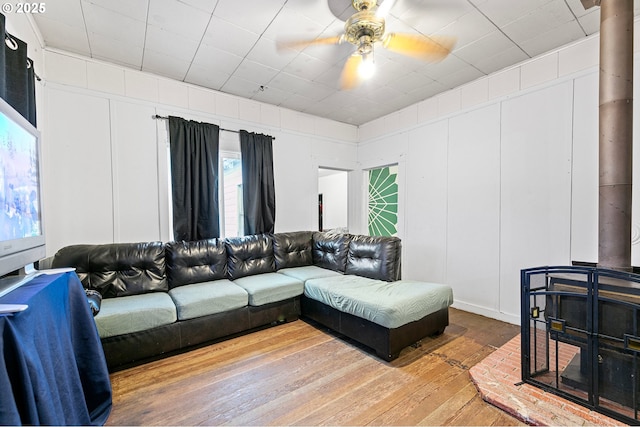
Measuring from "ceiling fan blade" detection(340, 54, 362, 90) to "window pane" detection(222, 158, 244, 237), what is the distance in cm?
183

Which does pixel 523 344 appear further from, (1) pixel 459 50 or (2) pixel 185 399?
(1) pixel 459 50

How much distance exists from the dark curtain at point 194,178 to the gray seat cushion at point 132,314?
0.99 metres

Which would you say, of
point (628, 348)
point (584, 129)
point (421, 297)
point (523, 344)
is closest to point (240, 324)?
point (421, 297)

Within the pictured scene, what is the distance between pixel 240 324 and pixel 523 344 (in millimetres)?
2448

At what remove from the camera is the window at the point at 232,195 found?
3.88 m

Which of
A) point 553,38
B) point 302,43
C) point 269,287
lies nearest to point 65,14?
point 302,43

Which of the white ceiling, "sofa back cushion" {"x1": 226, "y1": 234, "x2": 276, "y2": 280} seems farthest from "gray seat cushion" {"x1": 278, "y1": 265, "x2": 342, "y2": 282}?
the white ceiling

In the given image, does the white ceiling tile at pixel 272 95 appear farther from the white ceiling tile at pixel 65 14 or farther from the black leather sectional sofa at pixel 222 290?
the black leather sectional sofa at pixel 222 290

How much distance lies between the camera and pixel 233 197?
159 inches

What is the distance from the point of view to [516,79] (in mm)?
2998

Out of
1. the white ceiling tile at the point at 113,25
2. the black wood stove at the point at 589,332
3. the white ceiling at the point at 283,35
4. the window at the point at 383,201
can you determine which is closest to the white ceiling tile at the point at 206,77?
the white ceiling at the point at 283,35

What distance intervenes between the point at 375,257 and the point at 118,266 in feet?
9.01

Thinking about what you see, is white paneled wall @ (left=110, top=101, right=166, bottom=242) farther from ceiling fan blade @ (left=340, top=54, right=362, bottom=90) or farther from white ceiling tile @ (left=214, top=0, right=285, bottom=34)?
ceiling fan blade @ (left=340, top=54, right=362, bottom=90)

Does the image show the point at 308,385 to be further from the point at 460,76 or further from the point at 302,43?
the point at 460,76
